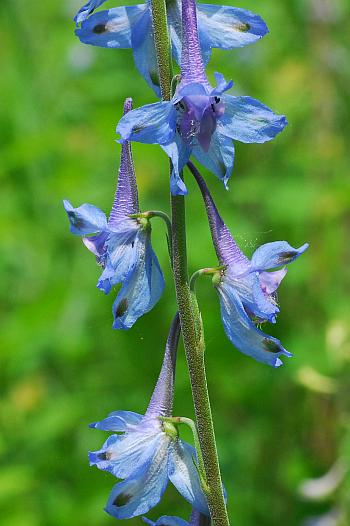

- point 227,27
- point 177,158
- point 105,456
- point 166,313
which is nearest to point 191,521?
point 105,456

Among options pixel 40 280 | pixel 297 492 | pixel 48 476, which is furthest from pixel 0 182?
pixel 297 492

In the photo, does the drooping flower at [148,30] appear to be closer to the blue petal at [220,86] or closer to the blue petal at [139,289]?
the blue petal at [220,86]

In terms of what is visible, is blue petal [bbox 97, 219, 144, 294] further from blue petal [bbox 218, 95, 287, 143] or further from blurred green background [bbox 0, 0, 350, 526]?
blurred green background [bbox 0, 0, 350, 526]

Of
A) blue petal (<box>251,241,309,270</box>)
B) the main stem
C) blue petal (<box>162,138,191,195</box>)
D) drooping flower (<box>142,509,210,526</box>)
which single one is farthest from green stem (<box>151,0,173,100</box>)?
drooping flower (<box>142,509,210,526</box>)

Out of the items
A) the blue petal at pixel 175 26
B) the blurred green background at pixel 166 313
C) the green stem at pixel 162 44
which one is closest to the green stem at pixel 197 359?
the green stem at pixel 162 44

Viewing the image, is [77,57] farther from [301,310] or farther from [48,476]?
[48,476]

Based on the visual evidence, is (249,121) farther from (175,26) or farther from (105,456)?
(105,456)
